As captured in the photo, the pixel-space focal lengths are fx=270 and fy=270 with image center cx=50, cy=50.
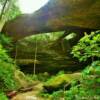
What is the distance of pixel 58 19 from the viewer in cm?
1380

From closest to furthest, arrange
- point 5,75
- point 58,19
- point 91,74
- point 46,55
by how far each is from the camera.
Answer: point 91,74 → point 5,75 → point 58,19 → point 46,55

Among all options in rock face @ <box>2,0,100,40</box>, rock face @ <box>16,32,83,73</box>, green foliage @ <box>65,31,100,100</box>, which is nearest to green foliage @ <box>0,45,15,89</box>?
rock face @ <box>2,0,100,40</box>

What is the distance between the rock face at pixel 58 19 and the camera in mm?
12234

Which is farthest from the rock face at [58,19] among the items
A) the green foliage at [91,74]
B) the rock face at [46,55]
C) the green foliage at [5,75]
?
the green foliage at [91,74]

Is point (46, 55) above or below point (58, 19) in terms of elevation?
below

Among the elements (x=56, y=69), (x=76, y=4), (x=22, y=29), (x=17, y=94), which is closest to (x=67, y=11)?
(x=76, y=4)

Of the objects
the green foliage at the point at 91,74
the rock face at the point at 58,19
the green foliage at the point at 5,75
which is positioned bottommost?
the green foliage at the point at 5,75

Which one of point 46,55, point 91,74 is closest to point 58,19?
point 46,55

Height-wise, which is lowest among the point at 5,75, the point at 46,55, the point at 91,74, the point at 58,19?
the point at 5,75

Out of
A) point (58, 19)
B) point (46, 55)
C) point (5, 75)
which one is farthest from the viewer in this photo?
point (46, 55)

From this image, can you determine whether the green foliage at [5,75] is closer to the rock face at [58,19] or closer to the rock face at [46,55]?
the rock face at [58,19]

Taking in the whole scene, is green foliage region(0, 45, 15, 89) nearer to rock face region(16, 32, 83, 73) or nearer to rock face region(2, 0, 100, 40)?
rock face region(2, 0, 100, 40)

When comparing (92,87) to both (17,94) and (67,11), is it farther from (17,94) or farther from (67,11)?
(67,11)

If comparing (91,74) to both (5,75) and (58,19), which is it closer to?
(5,75)
